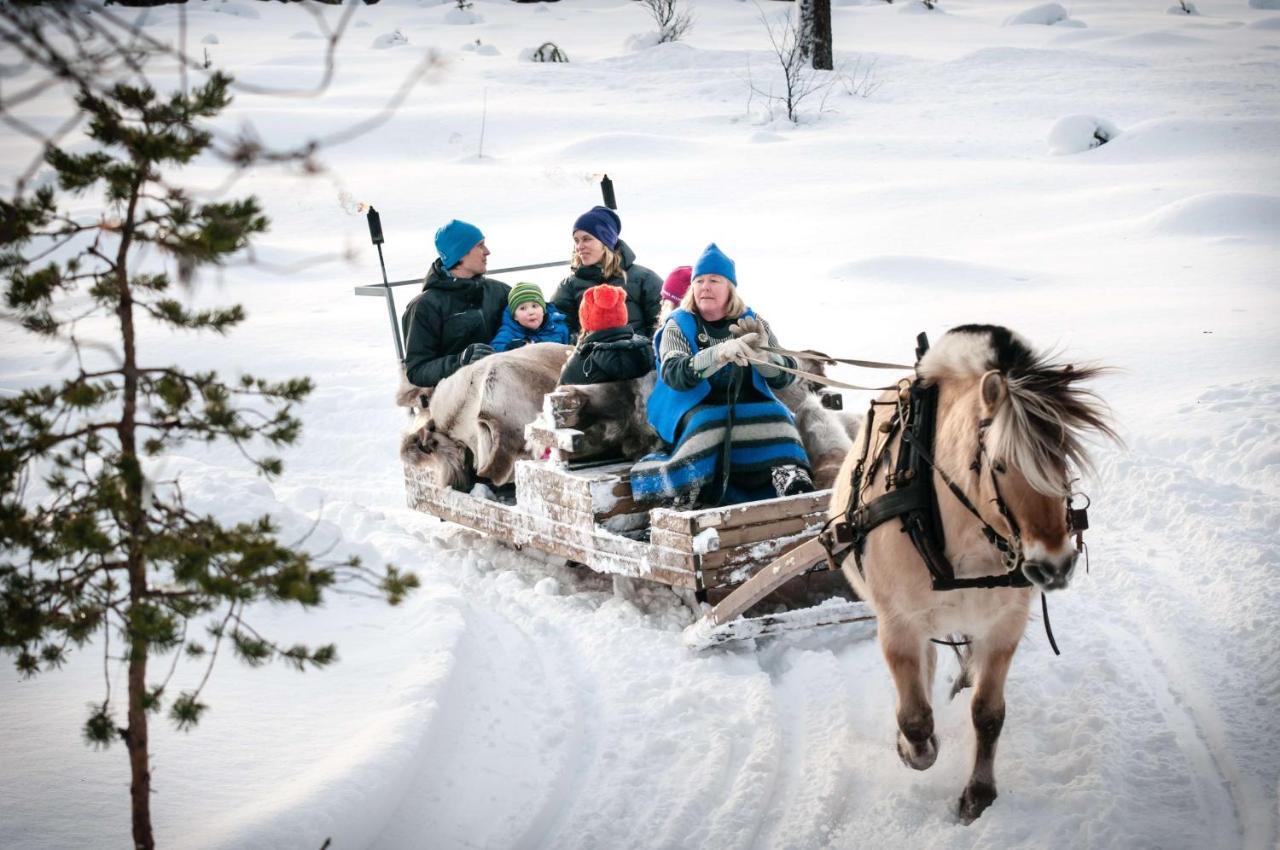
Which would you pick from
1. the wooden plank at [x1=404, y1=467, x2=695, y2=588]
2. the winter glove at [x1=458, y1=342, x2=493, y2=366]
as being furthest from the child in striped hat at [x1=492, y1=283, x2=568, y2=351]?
the wooden plank at [x1=404, y1=467, x2=695, y2=588]

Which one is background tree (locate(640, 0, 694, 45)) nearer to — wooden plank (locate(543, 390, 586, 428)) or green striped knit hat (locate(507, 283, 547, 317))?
green striped knit hat (locate(507, 283, 547, 317))

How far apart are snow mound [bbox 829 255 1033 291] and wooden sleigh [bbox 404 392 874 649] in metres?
6.98

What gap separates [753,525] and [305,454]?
5.45m

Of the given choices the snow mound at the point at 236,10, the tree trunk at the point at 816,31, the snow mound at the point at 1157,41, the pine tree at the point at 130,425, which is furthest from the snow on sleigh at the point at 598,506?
the snow mound at the point at 236,10

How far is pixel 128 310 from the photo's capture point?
2684 millimetres

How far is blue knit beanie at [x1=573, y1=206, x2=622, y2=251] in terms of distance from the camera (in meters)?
7.35

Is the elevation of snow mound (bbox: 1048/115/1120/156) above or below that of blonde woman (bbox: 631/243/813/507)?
above

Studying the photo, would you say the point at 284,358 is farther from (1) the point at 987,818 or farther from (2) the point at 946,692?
(1) the point at 987,818

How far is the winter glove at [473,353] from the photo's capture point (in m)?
6.99

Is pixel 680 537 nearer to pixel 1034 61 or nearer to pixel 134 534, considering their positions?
pixel 134 534

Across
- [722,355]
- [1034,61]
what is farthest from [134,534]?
[1034,61]

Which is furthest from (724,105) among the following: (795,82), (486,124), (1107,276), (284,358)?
(284,358)

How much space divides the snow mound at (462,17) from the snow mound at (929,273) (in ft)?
68.6

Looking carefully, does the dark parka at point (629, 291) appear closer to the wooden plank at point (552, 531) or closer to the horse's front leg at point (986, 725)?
the wooden plank at point (552, 531)
